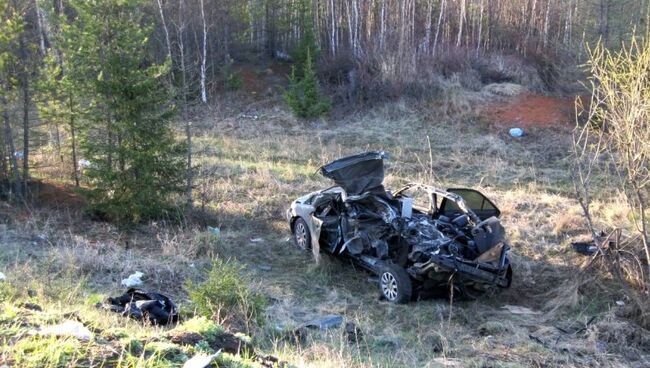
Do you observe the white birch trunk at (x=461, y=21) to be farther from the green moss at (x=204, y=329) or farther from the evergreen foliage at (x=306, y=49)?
the green moss at (x=204, y=329)

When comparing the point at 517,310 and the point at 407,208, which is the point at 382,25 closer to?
the point at 407,208

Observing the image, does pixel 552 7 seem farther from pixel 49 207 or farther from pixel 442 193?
pixel 49 207

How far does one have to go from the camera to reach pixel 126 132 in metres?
11.6

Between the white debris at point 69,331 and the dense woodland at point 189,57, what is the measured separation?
814 cm

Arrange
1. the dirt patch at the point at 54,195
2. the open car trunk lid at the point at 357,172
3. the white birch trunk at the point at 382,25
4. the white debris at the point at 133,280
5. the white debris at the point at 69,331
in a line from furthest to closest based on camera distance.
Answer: the white birch trunk at the point at 382,25 < the dirt patch at the point at 54,195 < the open car trunk lid at the point at 357,172 < the white debris at the point at 133,280 < the white debris at the point at 69,331

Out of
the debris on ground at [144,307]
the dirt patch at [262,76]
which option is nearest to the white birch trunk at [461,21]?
the dirt patch at [262,76]

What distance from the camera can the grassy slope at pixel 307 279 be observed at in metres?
5.40

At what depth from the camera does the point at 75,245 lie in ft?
32.4

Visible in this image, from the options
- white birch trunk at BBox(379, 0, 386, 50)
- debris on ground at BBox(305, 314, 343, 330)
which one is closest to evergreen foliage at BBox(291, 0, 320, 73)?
white birch trunk at BBox(379, 0, 386, 50)

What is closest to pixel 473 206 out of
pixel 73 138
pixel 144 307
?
pixel 144 307

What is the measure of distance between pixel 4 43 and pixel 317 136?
1295cm

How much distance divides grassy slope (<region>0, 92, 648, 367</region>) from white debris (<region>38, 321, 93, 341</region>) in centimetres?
9

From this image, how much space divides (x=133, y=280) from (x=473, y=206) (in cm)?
583

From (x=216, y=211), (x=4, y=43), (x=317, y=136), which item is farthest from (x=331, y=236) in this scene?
(x=317, y=136)
